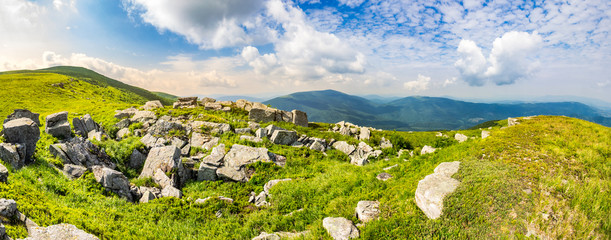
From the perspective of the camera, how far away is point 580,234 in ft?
20.9

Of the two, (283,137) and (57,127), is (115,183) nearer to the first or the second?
(57,127)

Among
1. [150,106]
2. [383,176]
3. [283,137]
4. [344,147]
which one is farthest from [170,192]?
[150,106]

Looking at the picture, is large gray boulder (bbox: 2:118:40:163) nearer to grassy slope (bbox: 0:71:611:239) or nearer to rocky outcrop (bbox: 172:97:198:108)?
grassy slope (bbox: 0:71:611:239)

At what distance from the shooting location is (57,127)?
18.7 m

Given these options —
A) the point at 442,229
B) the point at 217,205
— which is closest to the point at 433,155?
the point at 442,229

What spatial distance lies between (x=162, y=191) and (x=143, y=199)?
4.61 ft

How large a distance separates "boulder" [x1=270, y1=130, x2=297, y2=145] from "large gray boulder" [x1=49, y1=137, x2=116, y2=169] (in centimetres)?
1399

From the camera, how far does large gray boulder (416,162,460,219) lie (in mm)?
7945

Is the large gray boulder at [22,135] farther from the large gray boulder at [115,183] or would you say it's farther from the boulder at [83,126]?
the boulder at [83,126]

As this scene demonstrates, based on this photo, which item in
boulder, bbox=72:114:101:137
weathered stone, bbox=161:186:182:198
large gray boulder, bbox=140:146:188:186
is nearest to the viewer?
weathered stone, bbox=161:186:182:198

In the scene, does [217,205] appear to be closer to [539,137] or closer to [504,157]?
[504,157]

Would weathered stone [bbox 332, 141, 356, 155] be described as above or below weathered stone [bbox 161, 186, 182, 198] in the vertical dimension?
above

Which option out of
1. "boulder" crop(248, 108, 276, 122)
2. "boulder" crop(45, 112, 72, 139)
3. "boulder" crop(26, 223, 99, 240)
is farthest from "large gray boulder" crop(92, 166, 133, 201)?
"boulder" crop(248, 108, 276, 122)

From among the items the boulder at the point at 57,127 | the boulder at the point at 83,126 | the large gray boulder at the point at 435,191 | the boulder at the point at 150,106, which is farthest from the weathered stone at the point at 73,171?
the boulder at the point at 150,106
